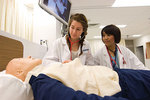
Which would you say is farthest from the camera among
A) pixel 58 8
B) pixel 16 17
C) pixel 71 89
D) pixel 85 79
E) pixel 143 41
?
pixel 143 41

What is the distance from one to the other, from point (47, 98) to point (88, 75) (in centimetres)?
32

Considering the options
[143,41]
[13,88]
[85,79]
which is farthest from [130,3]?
[143,41]

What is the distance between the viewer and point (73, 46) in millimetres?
1851

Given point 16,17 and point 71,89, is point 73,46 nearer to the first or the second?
point 71,89

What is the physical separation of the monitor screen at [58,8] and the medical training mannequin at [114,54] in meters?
0.86

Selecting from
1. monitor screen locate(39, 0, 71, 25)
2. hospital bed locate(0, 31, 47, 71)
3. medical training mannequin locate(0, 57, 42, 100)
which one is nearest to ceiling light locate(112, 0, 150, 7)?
monitor screen locate(39, 0, 71, 25)

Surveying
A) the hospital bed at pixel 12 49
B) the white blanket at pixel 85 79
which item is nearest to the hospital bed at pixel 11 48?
the hospital bed at pixel 12 49

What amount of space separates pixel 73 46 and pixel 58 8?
796mm

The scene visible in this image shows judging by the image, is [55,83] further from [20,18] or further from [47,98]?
[20,18]

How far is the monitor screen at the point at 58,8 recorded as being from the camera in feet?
5.55

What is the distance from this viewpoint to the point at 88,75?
2.52 ft

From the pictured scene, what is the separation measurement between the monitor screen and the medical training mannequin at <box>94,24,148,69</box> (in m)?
0.86

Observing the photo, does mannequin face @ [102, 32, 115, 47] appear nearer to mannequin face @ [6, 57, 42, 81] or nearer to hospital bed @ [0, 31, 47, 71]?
hospital bed @ [0, 31, 47, 71]

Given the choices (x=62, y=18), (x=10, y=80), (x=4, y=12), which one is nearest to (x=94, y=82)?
(x=10, y=80)
